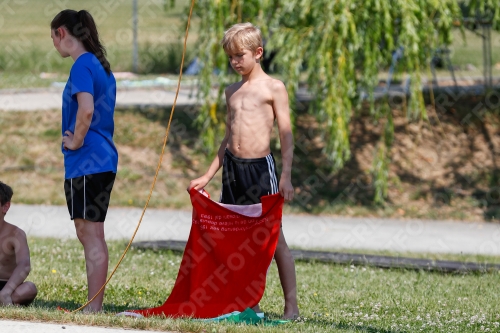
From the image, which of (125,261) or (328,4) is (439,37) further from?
(125,261)

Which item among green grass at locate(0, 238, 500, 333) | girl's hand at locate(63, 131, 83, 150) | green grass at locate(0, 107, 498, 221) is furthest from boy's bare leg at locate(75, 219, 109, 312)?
green grass at locate(0, 107, 498, 221)

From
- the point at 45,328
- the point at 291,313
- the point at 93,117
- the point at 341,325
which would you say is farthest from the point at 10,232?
the point at 341,325

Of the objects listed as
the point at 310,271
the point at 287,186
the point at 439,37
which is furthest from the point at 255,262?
the point at 439,37

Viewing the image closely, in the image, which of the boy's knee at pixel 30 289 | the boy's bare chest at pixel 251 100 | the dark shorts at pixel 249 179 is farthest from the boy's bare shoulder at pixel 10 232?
the boy's bare chest at pixel 251 100

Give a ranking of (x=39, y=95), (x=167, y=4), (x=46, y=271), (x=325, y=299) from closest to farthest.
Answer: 1. (x=325, y=299)
2. (x=46, y=271)
3. (x=167, y=4)
4. (x=39, y=95)

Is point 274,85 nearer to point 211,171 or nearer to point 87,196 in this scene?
point 211,171

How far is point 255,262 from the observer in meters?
5.30

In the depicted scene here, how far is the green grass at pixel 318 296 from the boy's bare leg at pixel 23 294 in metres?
0.13

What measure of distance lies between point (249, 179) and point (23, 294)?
63.7 inches

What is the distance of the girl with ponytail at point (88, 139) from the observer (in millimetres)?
5184

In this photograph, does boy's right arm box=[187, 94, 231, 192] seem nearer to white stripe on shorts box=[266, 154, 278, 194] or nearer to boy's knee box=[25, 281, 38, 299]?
white stripe on shorts box=[266, 154, 278, 194]

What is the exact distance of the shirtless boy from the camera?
550cm

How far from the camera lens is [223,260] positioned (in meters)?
5.35

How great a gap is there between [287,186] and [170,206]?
6117 mm
